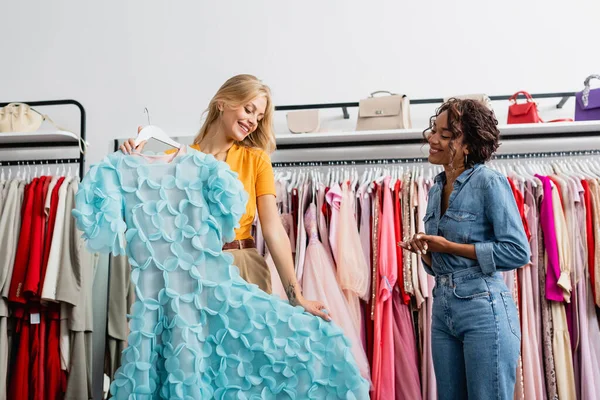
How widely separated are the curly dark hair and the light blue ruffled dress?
772 millimetres

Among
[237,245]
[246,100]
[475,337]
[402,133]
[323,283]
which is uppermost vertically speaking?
[402,133]

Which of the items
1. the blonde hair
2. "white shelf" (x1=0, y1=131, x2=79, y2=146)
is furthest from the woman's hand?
"white shelf" (x1=0, y1=131, x2=79, y2=146)

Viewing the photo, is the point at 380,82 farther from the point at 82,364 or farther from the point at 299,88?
the point at 82,364

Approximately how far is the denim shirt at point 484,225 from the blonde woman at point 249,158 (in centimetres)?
55

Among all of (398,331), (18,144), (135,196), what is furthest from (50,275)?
(398,331)

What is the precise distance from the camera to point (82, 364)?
10.6 ft

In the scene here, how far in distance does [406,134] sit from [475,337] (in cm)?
180

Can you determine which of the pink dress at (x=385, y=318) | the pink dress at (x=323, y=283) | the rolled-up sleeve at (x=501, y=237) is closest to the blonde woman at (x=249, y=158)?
the rolled-up sleeve at (x=501, y=237)

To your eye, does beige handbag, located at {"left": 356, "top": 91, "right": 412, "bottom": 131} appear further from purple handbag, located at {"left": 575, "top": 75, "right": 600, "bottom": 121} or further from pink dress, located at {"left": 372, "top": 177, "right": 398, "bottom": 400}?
purple handbag, located at {"left": 575, "top": 75, "right": 600, "bottom": 121}

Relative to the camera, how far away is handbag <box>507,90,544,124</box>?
353 cm

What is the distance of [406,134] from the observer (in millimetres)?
3553

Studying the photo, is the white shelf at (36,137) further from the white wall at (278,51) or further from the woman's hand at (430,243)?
the woman's hand at (430,243)

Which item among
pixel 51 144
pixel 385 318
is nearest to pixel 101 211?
pixel 385 318

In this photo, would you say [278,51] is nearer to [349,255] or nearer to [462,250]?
[349,255]
